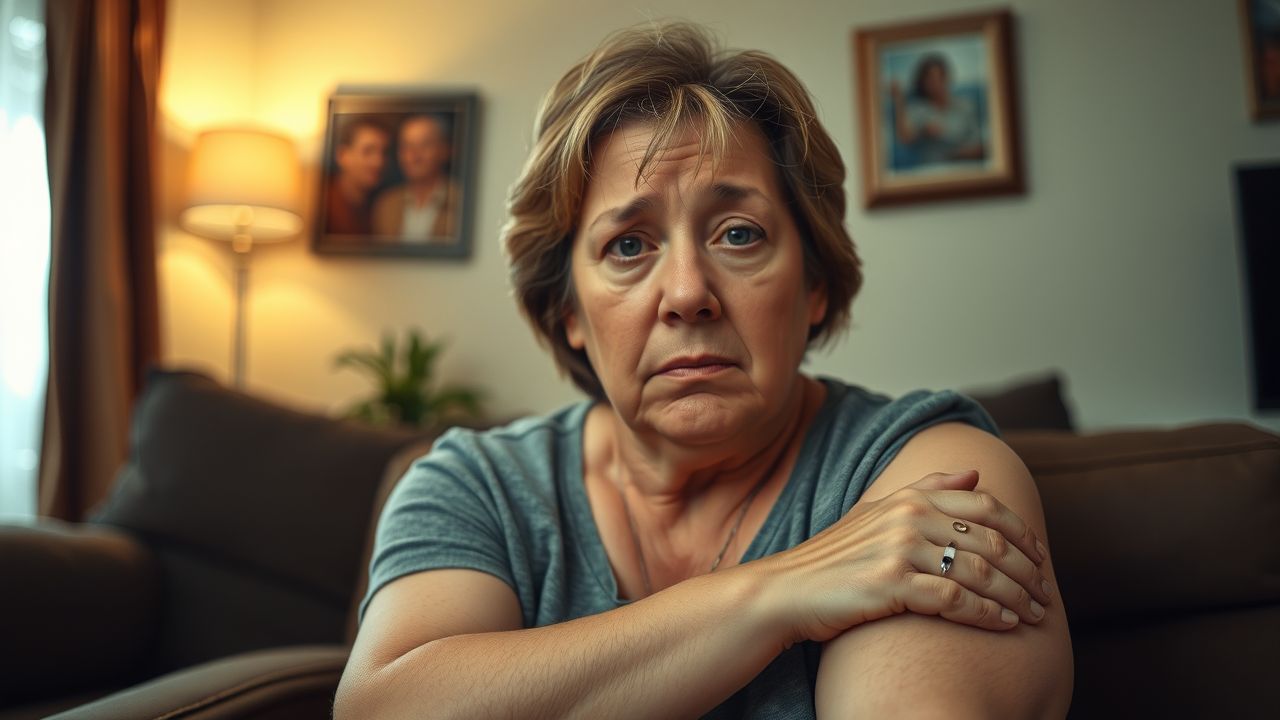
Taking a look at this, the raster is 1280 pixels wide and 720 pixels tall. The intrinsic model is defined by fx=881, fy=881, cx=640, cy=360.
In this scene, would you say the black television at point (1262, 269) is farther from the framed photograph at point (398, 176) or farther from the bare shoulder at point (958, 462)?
the framed photograph at point (398, 176)

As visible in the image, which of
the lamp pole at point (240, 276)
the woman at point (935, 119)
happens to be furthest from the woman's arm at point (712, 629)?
the lamp pole at point (240, 276)

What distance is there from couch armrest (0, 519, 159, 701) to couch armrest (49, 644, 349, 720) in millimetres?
522

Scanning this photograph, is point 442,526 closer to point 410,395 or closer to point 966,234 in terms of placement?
point 410,395

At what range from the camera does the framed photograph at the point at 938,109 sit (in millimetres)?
2812

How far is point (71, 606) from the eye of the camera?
5.01 ft

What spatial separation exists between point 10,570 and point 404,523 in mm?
887

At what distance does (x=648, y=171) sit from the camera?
3.24ft

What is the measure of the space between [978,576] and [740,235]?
45cm

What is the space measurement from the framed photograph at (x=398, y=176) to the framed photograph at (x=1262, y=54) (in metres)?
2.58

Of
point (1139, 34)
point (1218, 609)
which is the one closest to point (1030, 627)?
point (1218, 609)

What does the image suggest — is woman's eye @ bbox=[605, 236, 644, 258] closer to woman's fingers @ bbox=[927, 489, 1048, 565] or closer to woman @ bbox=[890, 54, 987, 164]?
woman's fingers @ bbox=[927, 489, 1048, 565]

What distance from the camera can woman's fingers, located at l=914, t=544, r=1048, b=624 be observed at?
2.38 feet

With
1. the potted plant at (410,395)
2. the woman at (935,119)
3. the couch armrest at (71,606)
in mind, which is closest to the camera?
the couch armrest at (71,606)

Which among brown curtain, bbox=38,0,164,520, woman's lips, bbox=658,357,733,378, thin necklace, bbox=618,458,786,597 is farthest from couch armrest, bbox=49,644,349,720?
brown curtain, bbox=38,0,164,520
